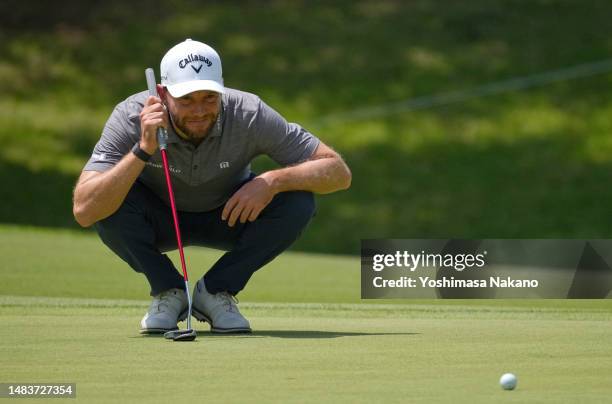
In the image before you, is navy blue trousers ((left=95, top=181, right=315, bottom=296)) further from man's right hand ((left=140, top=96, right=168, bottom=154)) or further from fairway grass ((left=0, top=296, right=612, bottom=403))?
man's right hand ((left=140, top=96, right=168, bottom=154))

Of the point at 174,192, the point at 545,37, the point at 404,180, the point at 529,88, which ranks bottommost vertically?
the point at 174,192

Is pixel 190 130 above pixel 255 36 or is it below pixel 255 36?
below

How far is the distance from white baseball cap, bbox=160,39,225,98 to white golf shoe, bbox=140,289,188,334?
32.1 inches

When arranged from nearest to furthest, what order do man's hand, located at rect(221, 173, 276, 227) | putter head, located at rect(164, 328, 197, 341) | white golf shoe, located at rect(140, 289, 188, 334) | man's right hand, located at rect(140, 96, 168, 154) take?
putter head, located at rect(164, 328, 197, 341), man's right hand, located at rect(140, 96, 168, 154), white golf shoe, located at rect(140, 289, 188, 334), man's hand, located at rect(221, 173, 276, 227)

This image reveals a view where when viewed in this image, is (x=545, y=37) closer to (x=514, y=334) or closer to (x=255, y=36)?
(x=255, y=36)

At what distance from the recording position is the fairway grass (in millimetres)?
3412

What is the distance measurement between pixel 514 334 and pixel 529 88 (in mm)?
13423

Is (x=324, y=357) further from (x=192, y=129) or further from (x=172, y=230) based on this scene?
(x=172, y=230)

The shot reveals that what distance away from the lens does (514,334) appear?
16.0 feet

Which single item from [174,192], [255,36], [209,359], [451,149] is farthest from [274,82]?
[209,359]

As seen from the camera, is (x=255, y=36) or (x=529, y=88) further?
(x=255, y=36)

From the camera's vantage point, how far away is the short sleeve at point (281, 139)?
201 inches

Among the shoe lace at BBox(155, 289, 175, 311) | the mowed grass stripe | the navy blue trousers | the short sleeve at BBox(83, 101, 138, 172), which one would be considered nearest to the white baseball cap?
the short sleeve at BBox(83, 101, 138, 172)

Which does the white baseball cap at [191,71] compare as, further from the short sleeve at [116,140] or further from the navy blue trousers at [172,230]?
the navy blue trousers at [172,230]
